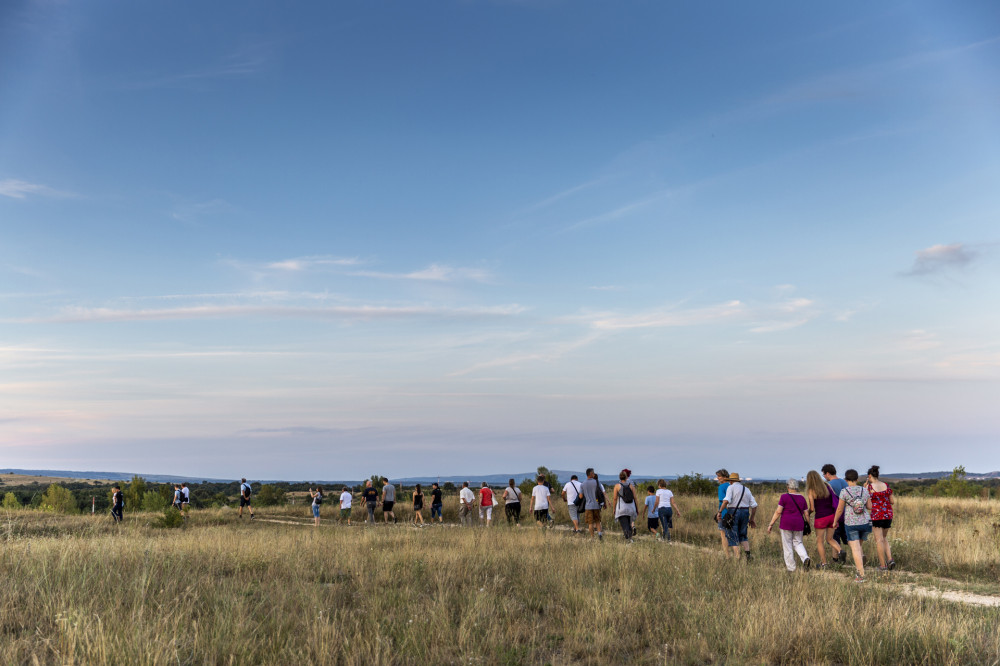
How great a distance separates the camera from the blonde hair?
41.6ft

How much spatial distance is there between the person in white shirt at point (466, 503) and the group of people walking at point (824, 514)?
12.0 metres

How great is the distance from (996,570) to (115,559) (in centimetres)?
1715

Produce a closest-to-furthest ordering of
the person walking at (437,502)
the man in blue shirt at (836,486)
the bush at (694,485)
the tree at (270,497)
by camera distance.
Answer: the man in blue shirt at (836,486)
the person walking at (437,502)
the bush at (694,485)
the tree at (270,497)

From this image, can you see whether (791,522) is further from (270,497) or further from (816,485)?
(270,497)

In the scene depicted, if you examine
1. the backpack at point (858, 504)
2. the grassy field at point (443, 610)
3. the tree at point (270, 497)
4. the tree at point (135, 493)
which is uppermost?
the backpack at point (858, 504)

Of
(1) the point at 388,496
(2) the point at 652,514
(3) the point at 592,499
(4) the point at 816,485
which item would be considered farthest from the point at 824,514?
(1) the point at 388,496

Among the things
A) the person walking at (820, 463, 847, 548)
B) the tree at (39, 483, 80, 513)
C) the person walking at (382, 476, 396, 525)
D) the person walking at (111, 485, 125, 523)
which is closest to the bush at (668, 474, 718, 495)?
the person walking at (382, 476, 396, 525)

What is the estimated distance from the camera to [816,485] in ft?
41.7

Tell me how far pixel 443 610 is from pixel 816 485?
29.0ft

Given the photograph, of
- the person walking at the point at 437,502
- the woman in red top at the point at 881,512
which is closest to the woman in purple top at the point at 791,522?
the woman in red top at the point at 881,512

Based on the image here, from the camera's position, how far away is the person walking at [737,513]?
13094 mm

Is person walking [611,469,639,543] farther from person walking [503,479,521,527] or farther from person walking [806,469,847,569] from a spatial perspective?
person walking [503,479,521,527]

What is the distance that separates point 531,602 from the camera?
862 cm

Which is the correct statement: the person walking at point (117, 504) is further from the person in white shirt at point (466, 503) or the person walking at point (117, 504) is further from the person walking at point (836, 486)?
the person walking at point (836, 486)
